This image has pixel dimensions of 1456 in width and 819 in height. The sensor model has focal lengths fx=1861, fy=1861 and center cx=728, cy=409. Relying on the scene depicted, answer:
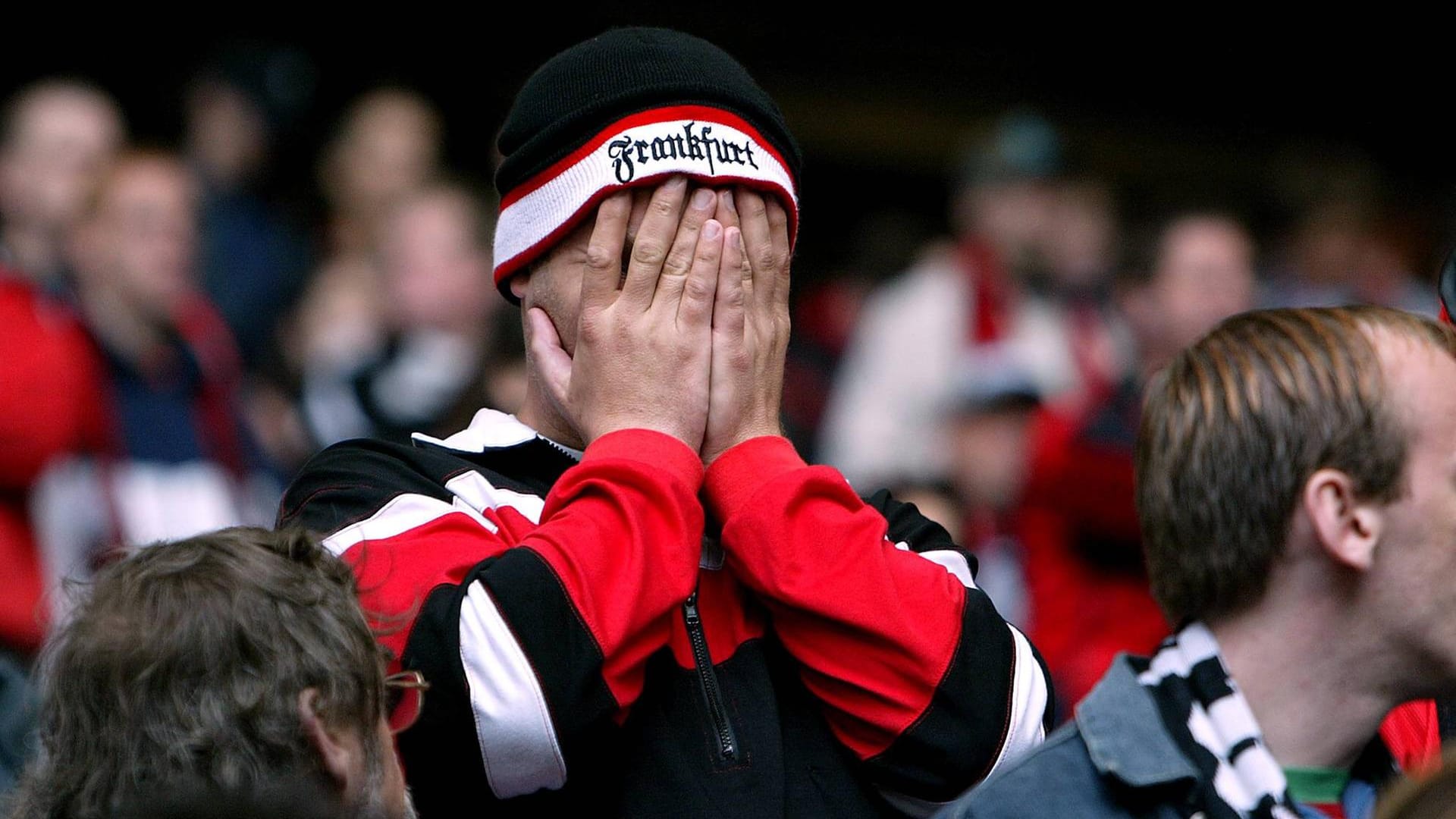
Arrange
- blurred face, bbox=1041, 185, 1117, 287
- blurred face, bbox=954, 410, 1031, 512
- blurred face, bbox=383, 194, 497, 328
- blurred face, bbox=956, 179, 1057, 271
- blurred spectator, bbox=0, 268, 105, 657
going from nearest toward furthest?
1. blurred spectator, bbox=0, 268, 105, 657
2. blurred face, bbox=383, 194, 497, 328
3. blurred face, bbox=954, 410, 1031, 512
4. blurred face, bbox=956, 179, 1057, 271
5. blurred face, bbox=1041, 185, 1117, 287

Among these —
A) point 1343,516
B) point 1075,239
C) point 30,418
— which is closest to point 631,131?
point 1343,516

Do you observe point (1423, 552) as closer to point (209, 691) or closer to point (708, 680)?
point (708, 680)

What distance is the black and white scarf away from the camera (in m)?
1.96

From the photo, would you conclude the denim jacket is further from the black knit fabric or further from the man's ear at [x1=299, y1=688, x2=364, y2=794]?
the black knit fabric

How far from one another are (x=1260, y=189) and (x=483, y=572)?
7.72 m

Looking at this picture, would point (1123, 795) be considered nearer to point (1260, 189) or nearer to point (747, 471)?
point (747, 471)

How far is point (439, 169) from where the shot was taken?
7039 mm

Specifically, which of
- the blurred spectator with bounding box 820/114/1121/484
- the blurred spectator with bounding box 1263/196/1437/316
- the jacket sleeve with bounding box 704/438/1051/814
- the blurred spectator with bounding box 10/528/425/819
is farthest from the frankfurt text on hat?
the blurred spectator with bounding box 1263/196/1437/316

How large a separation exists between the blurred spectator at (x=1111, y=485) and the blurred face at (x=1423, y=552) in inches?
92.1

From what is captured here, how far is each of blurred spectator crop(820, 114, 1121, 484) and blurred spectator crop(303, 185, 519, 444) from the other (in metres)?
1.79

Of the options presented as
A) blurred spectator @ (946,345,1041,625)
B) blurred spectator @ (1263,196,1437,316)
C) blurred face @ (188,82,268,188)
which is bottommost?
blurred spectator @ (946,345,1041,625)

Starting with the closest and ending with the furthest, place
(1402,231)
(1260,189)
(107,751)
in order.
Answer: (107,751), (1402,231), (1260,189)

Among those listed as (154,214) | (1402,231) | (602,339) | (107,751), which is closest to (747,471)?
(602,339)

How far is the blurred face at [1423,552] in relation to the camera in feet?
6.88
